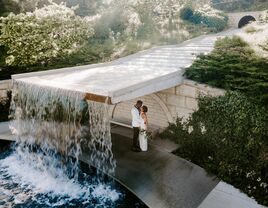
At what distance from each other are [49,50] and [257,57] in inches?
397

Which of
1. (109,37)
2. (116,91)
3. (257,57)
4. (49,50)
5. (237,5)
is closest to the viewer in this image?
(116,91)

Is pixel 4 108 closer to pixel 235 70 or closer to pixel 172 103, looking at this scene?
pixel 172 103

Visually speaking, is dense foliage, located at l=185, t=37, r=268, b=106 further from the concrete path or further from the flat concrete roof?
the concrete path

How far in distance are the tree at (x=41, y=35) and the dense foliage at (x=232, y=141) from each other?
8.60 m

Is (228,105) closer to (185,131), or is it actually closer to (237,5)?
(185,131)

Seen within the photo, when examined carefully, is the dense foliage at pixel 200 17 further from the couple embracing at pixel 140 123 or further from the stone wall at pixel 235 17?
the couple embracing at pixel 140 123

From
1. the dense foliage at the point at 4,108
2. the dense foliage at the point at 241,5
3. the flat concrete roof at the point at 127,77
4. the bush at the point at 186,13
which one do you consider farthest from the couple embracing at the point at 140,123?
the dense foliage at the point at 241,5

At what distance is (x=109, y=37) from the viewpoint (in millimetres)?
18703

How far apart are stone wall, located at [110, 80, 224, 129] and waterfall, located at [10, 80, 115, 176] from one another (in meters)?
2.35

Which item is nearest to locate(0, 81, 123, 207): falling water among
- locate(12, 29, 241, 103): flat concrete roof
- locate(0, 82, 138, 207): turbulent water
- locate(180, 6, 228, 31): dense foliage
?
locate(0, 82, 138, 207): turbulent water

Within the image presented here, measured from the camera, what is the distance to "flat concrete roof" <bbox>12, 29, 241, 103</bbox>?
8312 millimetres

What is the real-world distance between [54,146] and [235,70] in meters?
7.01

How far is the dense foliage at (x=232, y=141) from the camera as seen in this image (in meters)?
7.75

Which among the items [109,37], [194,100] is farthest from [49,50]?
[194,100]
